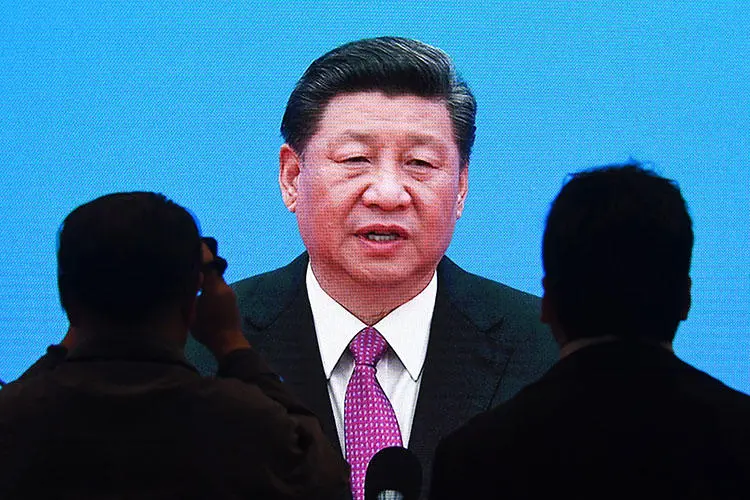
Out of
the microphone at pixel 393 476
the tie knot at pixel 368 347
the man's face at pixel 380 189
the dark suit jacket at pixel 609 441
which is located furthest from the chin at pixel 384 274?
the dark suit jacket at pixel 609 441

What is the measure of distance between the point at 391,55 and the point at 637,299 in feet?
3.51

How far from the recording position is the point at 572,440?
1.63 m

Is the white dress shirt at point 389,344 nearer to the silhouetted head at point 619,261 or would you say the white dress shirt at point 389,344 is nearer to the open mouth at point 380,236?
the open mouth at point 380,236

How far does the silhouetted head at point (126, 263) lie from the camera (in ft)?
6.05

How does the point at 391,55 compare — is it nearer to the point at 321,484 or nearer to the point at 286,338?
the point at 286,338

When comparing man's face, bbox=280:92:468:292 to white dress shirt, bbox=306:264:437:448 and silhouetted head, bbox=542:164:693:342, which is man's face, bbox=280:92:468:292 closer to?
white dress shirt, bbox=306:264:437:448

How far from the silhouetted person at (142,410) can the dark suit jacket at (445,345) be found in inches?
24.2

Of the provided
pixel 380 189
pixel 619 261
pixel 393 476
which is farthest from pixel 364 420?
pixel 619 261

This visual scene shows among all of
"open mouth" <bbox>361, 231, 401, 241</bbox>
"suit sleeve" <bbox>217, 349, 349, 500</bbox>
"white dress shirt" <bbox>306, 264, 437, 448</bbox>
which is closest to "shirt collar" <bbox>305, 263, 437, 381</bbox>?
"white dress shirt" <bbox>306, 264, 437, 448</bbox>

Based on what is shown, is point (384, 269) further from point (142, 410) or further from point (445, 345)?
point (142, 410)

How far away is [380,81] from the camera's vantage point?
2.57 metres

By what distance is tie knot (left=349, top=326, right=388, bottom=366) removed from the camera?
254 cm

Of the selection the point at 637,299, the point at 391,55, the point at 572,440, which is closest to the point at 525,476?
the point at 572,440

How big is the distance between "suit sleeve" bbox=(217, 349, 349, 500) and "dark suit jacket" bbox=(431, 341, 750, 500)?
0.77 ft
